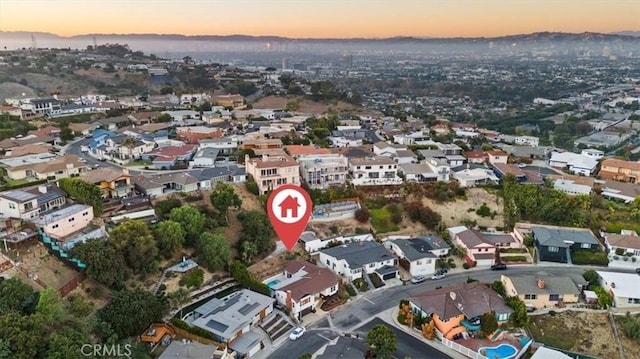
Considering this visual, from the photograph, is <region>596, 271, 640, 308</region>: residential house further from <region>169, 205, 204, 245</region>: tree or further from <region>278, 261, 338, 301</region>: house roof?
<region>169, 205, 204, 245</region>: tree

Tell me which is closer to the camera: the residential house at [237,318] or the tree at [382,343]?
the tree at [382,343]

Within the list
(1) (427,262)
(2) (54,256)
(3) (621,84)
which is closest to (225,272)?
(2) (54,256)

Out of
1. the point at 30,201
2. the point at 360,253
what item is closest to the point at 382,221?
the point at 360,253

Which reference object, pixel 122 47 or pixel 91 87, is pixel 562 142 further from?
pixel 122 47

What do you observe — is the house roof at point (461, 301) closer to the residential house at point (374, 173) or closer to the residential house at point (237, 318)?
the residential house at point (237, 318)

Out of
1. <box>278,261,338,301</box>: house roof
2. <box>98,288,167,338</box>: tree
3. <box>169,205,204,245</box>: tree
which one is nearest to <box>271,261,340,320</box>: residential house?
<box>278,261,338,301</box>: house roof

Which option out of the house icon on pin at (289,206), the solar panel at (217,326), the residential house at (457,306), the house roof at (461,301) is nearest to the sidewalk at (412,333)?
the residential house at (457,306)
